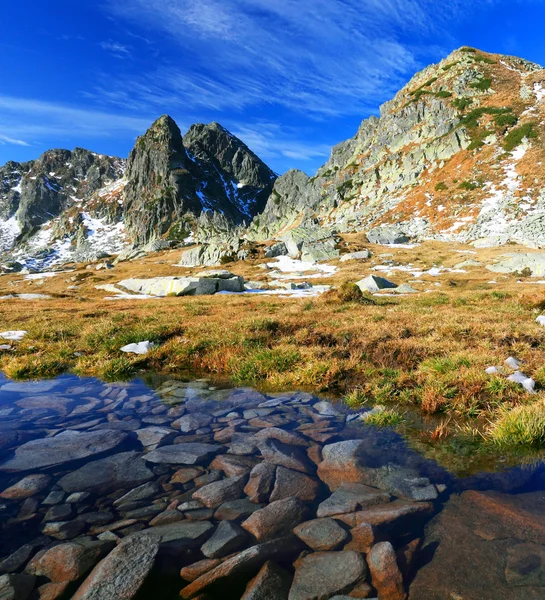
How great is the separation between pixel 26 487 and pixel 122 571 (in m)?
2.40

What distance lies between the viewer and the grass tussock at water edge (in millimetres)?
7629

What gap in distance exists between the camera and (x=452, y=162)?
109 meters

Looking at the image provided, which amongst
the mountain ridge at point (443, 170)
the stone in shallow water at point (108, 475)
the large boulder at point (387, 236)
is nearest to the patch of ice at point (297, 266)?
the mountain ridge at point (443, 170)

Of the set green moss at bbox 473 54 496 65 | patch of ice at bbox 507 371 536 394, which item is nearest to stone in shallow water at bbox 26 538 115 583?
patch of ice at bbox 507 371 536 394

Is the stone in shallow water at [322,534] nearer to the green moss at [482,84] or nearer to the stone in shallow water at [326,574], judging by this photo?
the stone in shallow water at [326,574]

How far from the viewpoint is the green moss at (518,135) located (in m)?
93.4

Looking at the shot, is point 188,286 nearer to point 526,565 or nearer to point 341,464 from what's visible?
point 341,464

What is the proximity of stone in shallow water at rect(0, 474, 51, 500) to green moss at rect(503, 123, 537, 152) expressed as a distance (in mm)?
121623

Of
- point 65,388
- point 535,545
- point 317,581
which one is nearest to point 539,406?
point 535,545

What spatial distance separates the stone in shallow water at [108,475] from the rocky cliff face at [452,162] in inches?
2889

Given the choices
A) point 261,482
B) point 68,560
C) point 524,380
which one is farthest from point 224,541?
point 524,380

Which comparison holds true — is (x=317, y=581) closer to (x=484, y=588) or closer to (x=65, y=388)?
(x=484, y=588)

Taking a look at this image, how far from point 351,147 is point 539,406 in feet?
618

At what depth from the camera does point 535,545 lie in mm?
3637
